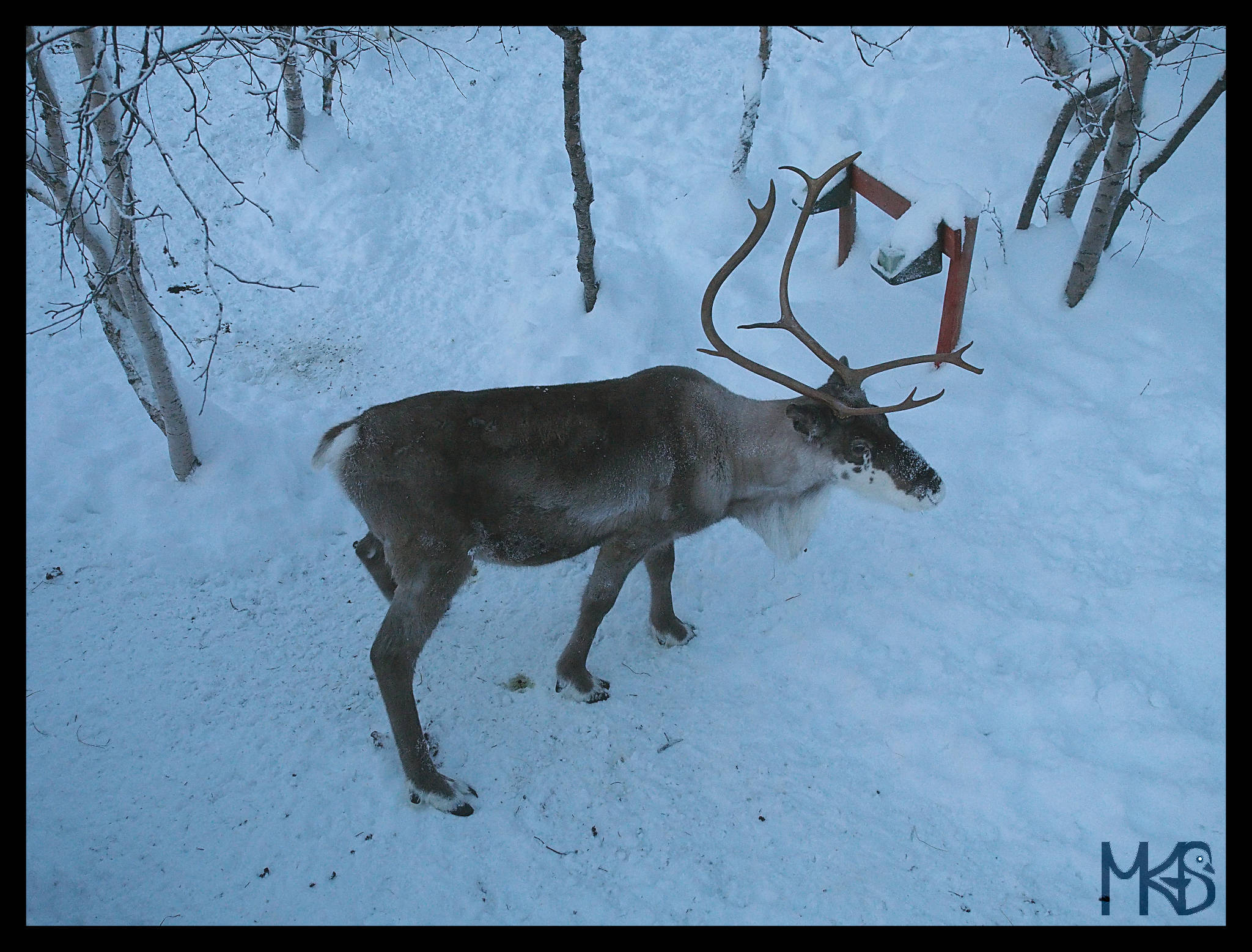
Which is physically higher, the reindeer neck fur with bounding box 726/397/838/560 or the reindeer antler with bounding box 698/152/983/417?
the reindeer antler with bounding box 698/152/983/417

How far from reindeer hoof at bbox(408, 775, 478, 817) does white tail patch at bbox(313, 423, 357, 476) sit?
58.3 inches

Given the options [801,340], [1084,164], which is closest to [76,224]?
[801,340]

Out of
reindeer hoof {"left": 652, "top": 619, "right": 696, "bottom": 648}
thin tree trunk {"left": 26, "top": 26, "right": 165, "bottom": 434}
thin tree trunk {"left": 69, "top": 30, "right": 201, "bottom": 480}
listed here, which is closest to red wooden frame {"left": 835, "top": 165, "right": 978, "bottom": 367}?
reindeer hoof {"left": 652, "top": 619, "right": 696, "bottom": 648}

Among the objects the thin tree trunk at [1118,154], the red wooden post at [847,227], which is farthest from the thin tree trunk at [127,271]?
the thin tree trunk at [1118,154]

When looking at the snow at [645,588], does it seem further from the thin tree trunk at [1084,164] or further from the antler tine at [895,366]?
the antler tine at [895,366]

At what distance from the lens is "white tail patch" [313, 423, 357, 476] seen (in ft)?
11.5

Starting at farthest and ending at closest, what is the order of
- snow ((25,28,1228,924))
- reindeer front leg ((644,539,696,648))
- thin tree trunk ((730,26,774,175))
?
thin tree trunk ((730,26,774,175)) → reindeer front leg ((644,539,696,648)) → snow ((25,28,1228,924))

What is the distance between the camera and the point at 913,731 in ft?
12.5

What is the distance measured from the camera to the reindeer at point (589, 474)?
11.5 feet

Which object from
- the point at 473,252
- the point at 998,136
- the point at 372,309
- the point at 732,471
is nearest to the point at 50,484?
the point at 372,309

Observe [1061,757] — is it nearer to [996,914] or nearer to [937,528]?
[996,914]

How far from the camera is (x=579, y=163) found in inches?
220

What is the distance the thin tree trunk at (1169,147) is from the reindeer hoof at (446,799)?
5.71m

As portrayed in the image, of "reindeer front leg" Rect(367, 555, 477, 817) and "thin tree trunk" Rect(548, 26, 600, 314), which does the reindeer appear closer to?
"reindeer front leg" Rect(367, 555, 477, 817)
